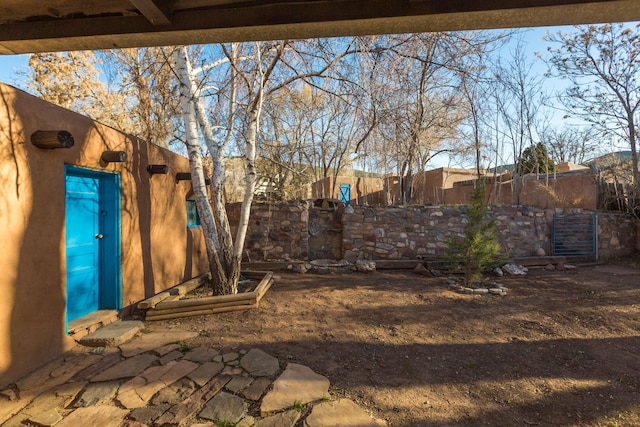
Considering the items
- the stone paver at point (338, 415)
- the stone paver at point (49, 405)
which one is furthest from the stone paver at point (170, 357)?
the stone paver at point (338, 415)

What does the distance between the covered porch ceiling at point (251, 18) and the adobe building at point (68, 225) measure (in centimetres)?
99

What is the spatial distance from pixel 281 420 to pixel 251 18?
299 cm

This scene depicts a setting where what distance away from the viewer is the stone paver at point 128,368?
300 centimetres

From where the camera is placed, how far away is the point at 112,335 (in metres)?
3.74

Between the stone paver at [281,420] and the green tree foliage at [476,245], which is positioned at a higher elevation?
the green tree foliage at [476,245]

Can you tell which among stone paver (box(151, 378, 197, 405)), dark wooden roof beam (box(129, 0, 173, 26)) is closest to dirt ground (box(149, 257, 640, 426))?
stone paver (box(151, 378, 197, 405))

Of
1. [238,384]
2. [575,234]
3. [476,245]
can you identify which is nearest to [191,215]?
[238,384]

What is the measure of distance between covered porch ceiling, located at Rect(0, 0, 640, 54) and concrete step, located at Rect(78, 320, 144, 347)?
3.05m

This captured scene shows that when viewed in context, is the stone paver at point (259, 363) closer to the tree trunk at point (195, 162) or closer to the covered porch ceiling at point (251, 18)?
the tree trunk at point (195, 162)

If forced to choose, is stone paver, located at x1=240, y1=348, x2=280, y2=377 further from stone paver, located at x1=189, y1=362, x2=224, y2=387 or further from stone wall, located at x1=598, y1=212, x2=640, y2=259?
stone wall, located at x1=598, y1=212, x2=640, y2=259

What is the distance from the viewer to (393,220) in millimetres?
8414

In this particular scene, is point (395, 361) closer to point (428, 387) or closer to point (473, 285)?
point (428, 387)

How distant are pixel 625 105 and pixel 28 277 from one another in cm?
1399

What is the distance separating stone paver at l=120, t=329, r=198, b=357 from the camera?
3.56 meters
